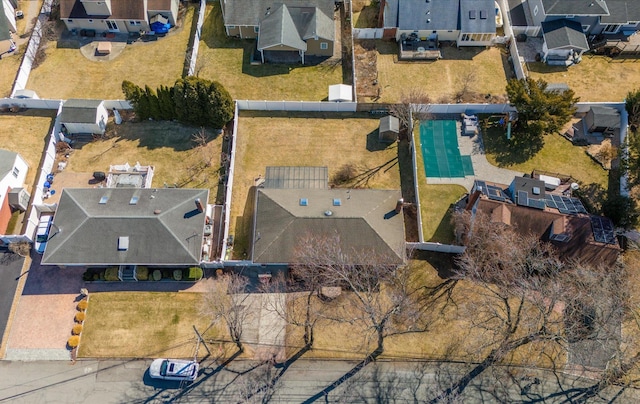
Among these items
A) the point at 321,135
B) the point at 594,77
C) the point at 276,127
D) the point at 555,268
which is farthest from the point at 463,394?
the point at 594,77

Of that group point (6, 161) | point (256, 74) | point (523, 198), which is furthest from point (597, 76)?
point (6, 161)

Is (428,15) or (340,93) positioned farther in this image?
(428,15)

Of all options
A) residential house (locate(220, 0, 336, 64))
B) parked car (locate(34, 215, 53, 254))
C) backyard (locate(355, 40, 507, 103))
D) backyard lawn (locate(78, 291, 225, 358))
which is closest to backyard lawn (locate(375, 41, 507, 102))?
backyard (locate(355, 40, 507, 103))

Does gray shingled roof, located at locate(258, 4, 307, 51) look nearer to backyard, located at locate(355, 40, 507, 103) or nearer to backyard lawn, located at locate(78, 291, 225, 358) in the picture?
backyard, located at locate(355, 40, 507, 103)

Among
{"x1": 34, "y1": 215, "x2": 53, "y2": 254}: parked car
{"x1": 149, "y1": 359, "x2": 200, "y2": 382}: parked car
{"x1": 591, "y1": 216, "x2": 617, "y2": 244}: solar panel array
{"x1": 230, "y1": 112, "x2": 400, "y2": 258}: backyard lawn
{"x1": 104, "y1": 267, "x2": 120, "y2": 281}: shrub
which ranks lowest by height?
{"x1": 149, "y1": 359, "x2": 200, "y2": 382}: parked car

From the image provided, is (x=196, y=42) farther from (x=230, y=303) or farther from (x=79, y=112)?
(x=230, y=303)
